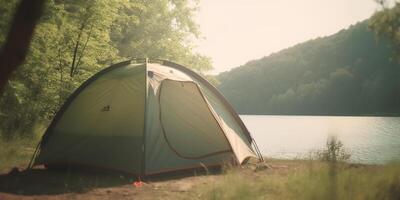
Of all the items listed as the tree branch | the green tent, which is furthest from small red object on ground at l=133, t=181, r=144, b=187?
the tree branch

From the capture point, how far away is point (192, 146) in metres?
8.38

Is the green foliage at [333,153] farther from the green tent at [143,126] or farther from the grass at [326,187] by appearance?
the green tent at [143,126]

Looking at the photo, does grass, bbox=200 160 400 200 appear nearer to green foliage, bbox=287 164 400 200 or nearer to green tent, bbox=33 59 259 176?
green foliage, bbox=287 164 400 200

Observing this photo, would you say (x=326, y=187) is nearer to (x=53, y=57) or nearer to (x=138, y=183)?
(x=138, y=183)

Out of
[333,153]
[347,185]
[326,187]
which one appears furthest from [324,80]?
[326,187]

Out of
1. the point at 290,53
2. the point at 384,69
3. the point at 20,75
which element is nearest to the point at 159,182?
the point at 20,75

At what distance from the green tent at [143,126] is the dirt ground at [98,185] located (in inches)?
10.8

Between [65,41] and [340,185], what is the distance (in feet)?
36.4

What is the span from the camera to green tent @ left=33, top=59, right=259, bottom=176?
7.88 m

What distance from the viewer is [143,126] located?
7859 mm

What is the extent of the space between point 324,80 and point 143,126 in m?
88.8

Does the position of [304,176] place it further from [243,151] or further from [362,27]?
[362,27]

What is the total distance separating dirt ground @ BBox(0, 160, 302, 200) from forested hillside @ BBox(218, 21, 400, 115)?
7557 centimetres

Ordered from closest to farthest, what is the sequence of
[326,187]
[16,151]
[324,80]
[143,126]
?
[326,187] < [143,126] < [16,151] < [324,80]
